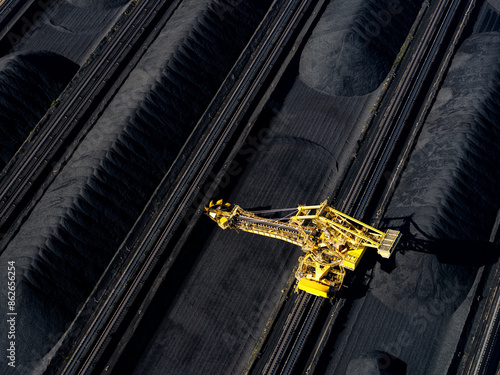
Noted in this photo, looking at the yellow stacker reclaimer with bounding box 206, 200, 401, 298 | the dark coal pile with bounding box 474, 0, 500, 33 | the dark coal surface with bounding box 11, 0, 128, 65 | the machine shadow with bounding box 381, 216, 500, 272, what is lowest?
the yellow stacker reclaimer with bounding box 206, 200, 401, 298

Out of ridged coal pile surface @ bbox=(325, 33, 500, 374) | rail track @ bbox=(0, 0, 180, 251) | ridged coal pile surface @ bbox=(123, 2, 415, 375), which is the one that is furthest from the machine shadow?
rail track @ bbox=(0, 0, 180, 251)

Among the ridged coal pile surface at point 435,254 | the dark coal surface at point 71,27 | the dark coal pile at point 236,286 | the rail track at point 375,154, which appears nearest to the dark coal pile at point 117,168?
the dark coal pile at point 236,286

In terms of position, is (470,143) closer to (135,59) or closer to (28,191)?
(135,59)

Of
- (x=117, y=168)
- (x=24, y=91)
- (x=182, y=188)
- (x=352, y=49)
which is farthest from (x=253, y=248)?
(x=24, y=91)

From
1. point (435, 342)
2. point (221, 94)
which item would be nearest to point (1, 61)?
point (221, 94)

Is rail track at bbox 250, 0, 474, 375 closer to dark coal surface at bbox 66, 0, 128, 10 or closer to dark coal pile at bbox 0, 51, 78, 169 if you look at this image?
dark coal pile at bbox 0, 51, 78, 169

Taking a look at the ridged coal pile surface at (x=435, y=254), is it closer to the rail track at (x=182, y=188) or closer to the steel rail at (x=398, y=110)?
the steel rail at (x=398, y=110)
